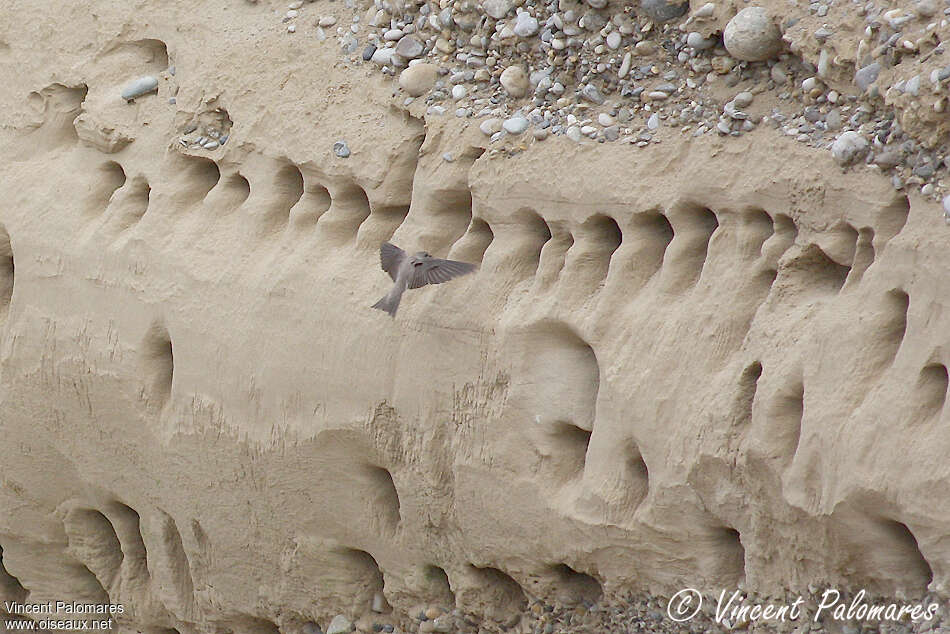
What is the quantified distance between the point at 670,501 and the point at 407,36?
142 cm

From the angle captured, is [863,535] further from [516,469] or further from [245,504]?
[245,504]

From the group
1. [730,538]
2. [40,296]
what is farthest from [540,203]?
[40,296]

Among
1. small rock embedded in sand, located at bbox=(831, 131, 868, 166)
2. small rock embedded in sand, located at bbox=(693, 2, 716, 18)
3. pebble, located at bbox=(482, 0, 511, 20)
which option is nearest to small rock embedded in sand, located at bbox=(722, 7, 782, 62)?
small rock embedded in sand, located at bbox=(693, 2, 716, 18)

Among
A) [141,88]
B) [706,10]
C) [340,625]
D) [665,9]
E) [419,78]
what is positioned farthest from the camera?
[141,88]

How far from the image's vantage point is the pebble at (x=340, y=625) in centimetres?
374

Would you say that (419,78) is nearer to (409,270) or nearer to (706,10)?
(409,270)

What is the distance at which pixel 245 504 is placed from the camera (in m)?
3.73

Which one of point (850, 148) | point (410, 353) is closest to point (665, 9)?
point (850, 148)

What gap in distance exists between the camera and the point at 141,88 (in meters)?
3.94

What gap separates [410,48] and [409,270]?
69 cm

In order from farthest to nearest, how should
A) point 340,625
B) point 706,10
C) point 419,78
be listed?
1. point 340,625
2. point 419,78
3. point 706,10

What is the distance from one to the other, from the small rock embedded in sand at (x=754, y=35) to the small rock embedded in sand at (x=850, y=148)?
1.10 feet

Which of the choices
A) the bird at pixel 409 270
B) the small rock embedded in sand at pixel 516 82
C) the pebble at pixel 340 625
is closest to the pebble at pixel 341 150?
the bird at pixel 409 270

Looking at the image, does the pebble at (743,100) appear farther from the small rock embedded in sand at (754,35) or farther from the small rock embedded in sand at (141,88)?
the small rock embedded in sand at (141,88)
